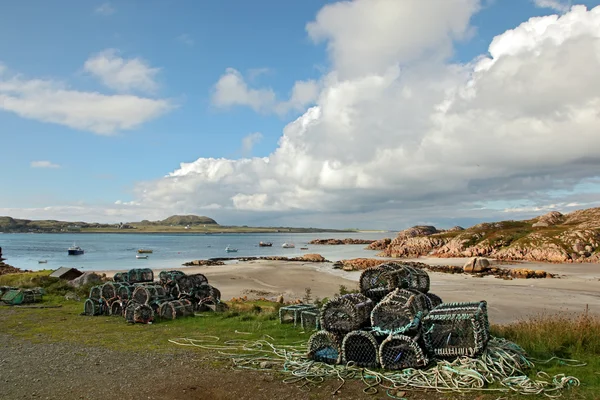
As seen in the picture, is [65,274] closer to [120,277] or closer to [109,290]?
[120,277]

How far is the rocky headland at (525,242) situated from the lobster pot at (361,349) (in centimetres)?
4919

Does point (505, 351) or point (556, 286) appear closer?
point (505, 351)

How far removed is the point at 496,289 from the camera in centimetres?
2839

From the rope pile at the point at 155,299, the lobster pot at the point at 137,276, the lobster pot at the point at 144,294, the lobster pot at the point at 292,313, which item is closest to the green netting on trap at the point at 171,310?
the rope pile at the point at 155,299

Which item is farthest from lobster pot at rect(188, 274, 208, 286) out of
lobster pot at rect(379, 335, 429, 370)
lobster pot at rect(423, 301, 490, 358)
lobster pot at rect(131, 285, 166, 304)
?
lobster pot at rect(423, 301, 490, 358)

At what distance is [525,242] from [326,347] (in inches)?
2169

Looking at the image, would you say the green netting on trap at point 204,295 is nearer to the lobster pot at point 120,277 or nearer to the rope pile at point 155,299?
the rope pile at point 155,299

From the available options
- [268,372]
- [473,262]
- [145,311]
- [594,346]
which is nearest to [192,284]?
[145,311]

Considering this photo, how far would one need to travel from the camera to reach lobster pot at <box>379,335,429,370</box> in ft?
26.3

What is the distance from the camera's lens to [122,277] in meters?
19.8

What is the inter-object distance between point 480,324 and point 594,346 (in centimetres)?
325

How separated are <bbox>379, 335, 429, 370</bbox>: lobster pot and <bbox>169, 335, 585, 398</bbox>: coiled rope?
20 centimetres

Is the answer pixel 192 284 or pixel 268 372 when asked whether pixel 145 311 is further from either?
pixel 268 372

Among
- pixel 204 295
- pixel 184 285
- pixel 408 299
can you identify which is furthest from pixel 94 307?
pixel 408 299
